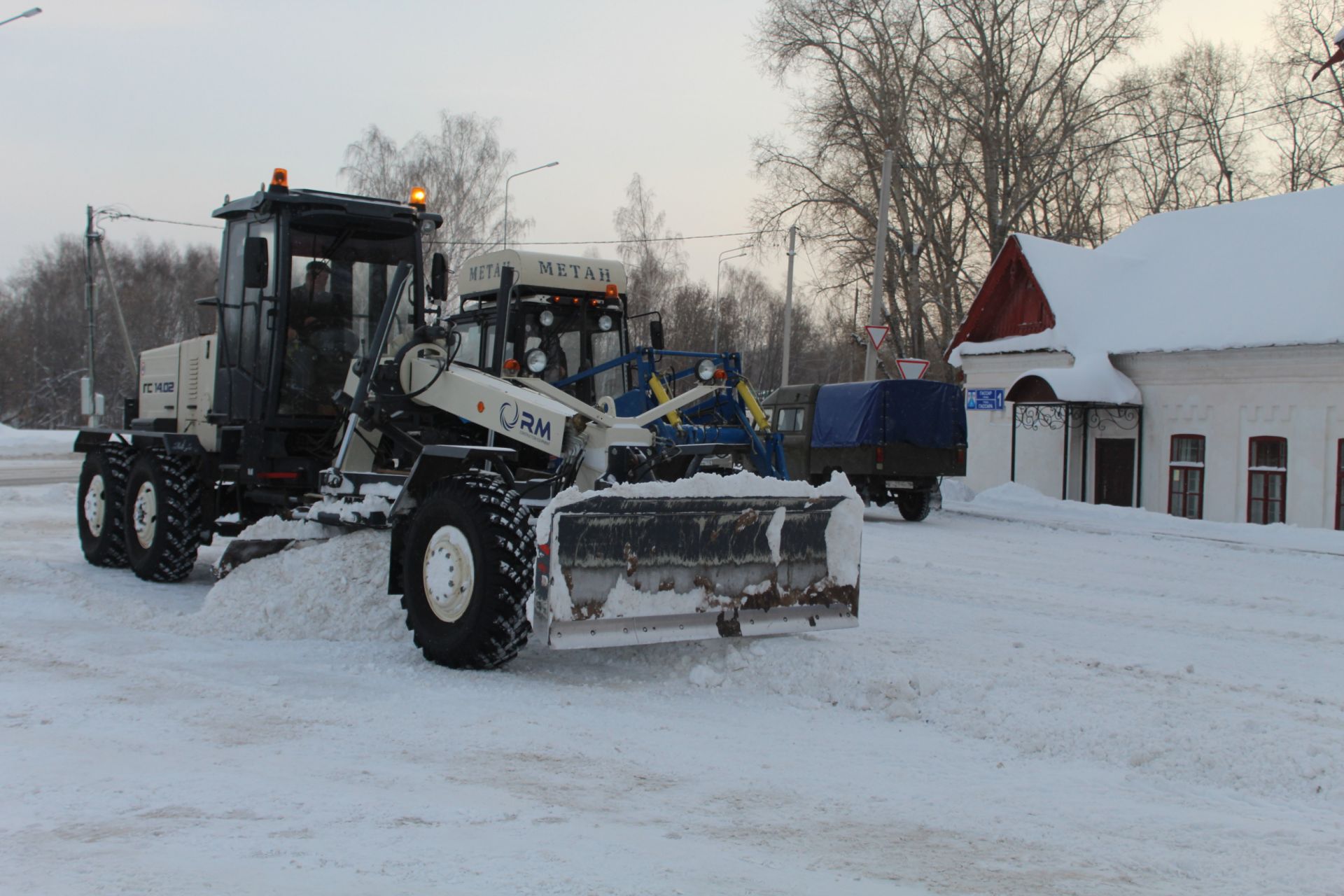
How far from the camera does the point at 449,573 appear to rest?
6531 millimetres

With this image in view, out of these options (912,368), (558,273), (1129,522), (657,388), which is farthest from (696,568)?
(912,368)

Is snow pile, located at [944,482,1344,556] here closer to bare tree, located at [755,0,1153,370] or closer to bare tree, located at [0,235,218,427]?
bare tree, located at [755,0,1153,370]

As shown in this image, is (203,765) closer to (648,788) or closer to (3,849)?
(3,849)

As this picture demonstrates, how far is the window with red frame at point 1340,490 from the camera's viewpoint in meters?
20.5

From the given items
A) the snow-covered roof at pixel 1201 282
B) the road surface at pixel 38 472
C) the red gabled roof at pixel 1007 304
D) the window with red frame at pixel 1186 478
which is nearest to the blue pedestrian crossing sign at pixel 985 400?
the snow-covered roof at pixel 1201 282

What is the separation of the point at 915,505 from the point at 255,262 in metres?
12.7

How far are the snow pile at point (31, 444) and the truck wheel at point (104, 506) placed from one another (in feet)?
81.2

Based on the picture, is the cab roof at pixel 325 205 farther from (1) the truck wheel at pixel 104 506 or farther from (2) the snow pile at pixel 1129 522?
(2) the snow pile at pixel 1129 522

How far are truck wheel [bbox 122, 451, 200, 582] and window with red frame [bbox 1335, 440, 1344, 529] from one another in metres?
18.8

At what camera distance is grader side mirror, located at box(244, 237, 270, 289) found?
8523mm

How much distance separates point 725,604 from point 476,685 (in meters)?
1.51

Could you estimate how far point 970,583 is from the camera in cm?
1123

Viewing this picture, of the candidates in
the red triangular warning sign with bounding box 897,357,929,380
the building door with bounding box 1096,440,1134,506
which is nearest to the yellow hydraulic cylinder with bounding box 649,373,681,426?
the red triangular warning sign with bounding box 897,357,929,380

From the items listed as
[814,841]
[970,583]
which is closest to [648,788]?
[814,841]
